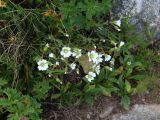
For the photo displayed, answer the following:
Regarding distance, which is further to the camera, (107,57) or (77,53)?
(107,57)

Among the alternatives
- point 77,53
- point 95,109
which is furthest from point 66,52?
point 95,109

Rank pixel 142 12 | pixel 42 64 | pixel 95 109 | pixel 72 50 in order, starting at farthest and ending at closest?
pixel 142 12 → pixel 95 109 → pixel 72 50 → pixel 42 64

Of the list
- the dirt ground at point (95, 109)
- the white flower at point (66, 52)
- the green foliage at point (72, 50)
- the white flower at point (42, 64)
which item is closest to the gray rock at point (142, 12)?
the green foliage at point (72, 50)

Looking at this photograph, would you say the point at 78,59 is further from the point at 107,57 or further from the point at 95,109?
the point at 95,109

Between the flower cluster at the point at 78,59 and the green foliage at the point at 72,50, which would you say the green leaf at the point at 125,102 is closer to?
the green foliage at the point at 72,50

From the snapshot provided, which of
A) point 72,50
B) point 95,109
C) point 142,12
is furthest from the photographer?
point 142,12

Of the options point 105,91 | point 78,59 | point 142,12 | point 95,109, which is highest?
point 142,12

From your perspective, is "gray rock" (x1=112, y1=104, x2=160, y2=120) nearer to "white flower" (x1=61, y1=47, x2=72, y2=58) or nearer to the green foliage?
the green foliage

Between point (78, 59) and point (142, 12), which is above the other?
point (142, 12)

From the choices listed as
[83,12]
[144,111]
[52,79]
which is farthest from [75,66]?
[144,111]

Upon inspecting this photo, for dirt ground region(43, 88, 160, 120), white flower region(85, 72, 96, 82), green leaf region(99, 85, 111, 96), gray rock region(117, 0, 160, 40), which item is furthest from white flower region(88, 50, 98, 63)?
gray rock region(117, 0, 160, 40)
